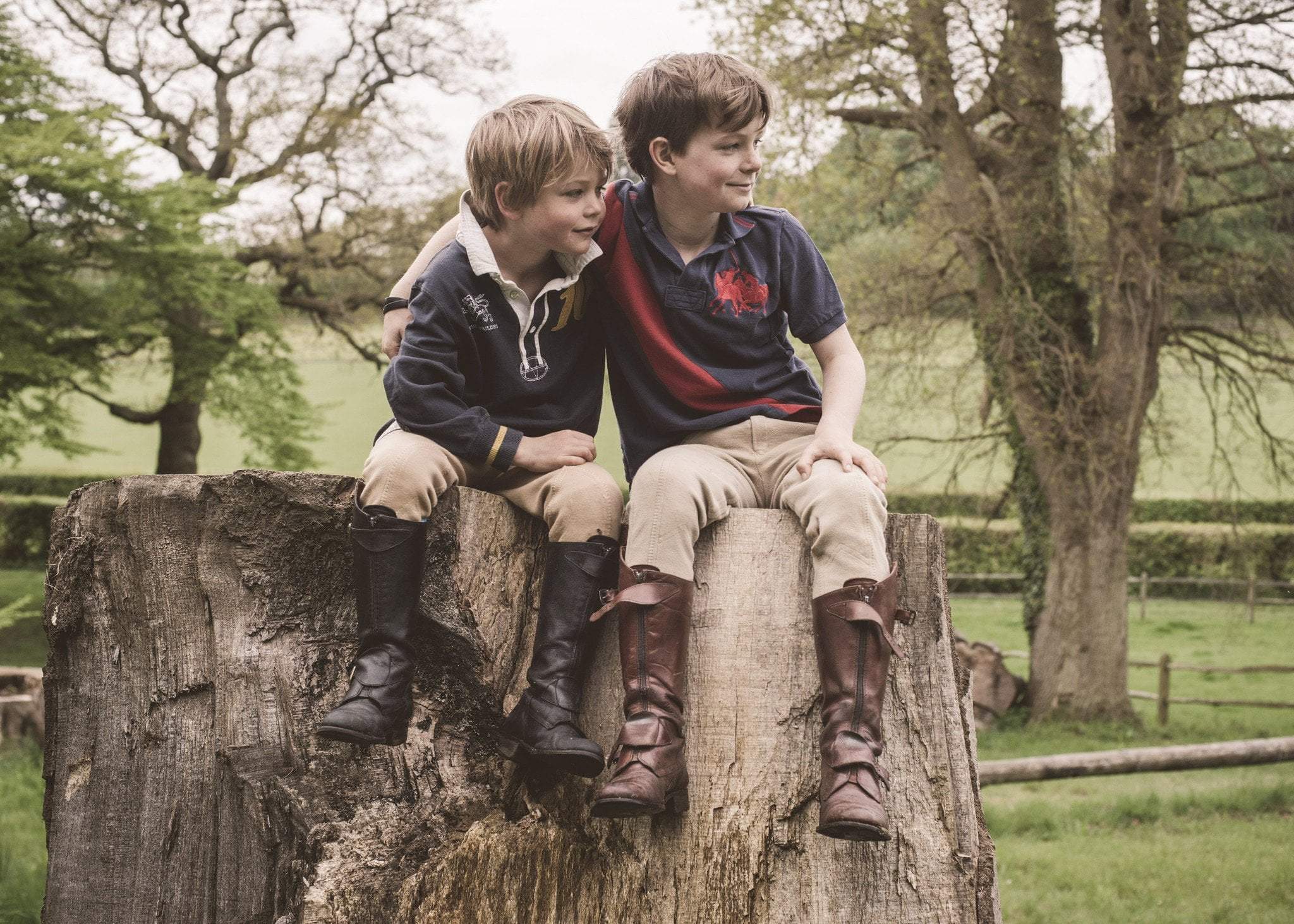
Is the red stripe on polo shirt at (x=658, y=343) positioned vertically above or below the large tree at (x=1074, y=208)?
below

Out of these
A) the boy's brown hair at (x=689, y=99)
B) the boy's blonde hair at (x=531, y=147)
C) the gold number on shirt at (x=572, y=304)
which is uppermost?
the boy's brown hair at (x=689, y=99)

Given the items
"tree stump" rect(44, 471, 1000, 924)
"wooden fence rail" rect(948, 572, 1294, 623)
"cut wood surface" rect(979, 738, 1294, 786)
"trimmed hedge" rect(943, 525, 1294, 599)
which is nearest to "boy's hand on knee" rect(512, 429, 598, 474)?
"tree stump" rect(44, 471, 1000, 924)

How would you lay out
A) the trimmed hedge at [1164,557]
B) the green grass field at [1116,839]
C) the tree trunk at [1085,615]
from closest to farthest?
the green grass field at [1116,839], the tree trunk at [1085,615], the trimmed hedge at [1164,557]

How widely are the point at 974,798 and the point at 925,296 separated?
1043cm

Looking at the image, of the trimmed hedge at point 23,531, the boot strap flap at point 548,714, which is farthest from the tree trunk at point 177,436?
the boot strap flap at point 548,714

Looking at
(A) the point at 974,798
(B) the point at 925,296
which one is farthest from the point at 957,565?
(A) the point at 974,798

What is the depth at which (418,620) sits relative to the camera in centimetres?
247

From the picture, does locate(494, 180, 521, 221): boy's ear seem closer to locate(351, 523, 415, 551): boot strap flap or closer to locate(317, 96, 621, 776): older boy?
locate(317, 96, 621, 776): older boy

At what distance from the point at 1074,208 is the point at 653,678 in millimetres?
9370

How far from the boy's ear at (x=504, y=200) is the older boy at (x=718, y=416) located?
279 mm

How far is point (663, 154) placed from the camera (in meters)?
2.67

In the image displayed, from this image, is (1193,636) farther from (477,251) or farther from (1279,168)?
(477,251)

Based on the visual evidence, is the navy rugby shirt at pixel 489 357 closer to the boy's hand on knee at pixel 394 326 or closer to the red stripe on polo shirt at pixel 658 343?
the red stripe on polo shirt at pixel 658 343

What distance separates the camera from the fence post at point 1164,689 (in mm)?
13703
